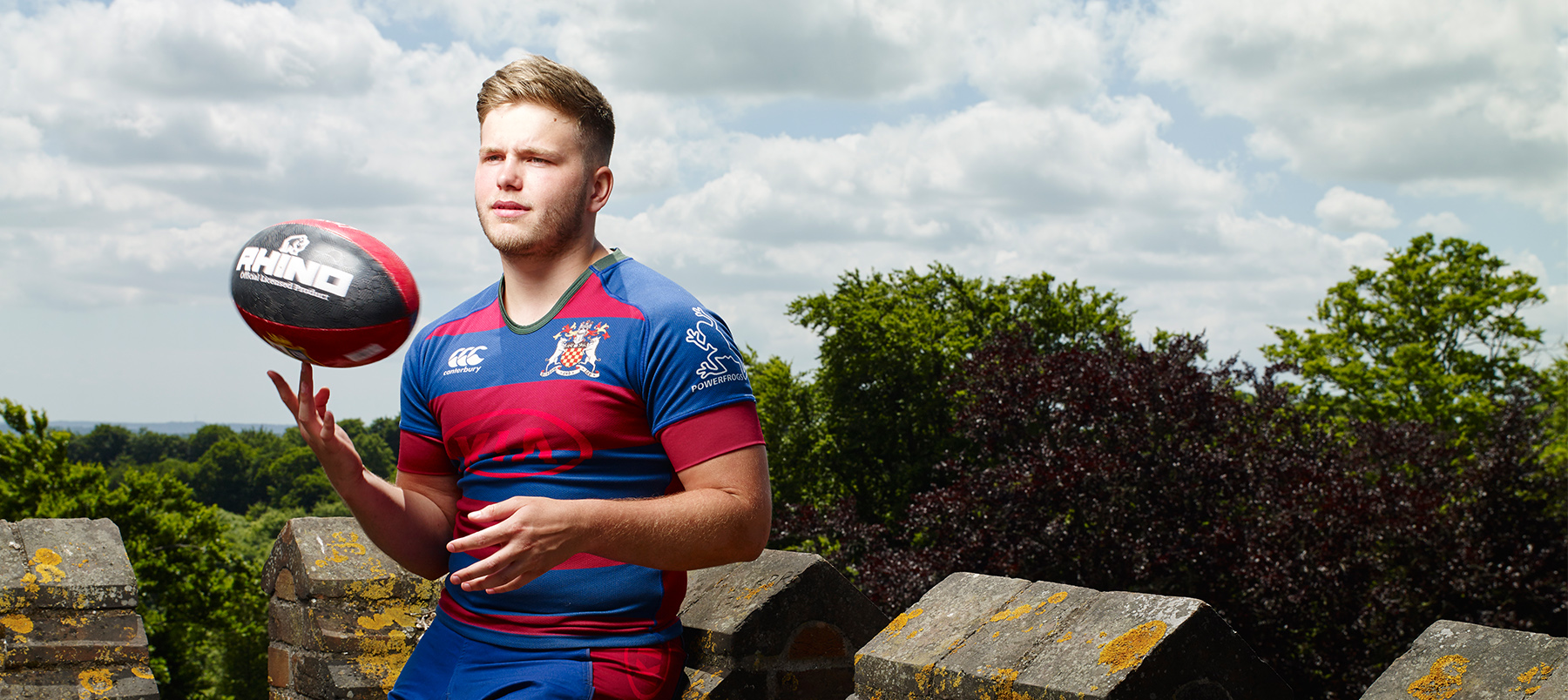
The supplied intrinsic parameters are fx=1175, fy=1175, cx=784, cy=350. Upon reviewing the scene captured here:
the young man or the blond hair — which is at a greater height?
the blond hair

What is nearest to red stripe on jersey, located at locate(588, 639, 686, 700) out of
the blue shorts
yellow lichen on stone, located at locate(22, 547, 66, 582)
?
the blue shorts

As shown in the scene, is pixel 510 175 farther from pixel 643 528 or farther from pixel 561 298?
pixel 643 528

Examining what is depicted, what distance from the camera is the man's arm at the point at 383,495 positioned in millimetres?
2566

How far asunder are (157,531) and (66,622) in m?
31.2

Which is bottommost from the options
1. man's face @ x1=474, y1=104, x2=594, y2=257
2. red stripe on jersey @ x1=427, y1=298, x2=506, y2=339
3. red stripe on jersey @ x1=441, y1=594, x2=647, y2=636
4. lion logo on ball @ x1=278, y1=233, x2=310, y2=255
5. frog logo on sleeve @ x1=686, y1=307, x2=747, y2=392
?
red stripe on jersey @ x1=441, y1=594, x2=647, y2=636

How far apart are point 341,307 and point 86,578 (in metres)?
1.94

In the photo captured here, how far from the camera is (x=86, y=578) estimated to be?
3818 millimetres

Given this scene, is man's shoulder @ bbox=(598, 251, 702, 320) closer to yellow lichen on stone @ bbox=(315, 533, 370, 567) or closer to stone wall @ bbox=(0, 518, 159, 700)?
yellow lichen on stone @ bbox=(315, 533, 370, 567)

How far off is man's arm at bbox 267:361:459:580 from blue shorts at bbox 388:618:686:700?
0.88 ft

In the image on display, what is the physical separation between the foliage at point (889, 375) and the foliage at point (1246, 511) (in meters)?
9.29

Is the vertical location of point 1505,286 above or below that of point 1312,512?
above

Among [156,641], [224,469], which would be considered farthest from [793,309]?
[224,469]

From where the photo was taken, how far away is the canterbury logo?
2.57 meters

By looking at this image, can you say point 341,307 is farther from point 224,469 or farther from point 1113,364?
point 224,469
